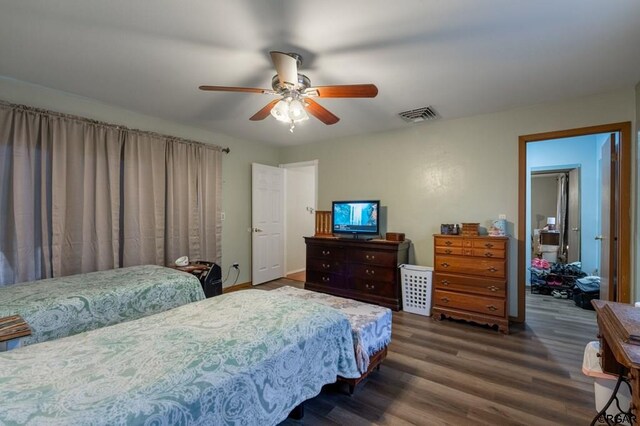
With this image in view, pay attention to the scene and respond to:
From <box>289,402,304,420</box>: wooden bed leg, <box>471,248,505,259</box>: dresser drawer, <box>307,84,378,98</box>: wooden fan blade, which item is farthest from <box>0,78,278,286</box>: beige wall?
<box>471,248,505,259</box>: dresser drawer

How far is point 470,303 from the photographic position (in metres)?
3.09

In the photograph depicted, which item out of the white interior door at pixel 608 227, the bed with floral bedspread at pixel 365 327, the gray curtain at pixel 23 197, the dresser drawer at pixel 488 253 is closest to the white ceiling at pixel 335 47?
the gray curtain at pixel 23 197

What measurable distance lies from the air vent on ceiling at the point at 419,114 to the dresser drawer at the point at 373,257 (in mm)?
1679

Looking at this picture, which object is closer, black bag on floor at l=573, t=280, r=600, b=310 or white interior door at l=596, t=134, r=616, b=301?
white interior door at l=596, t=134, r=616, b=301

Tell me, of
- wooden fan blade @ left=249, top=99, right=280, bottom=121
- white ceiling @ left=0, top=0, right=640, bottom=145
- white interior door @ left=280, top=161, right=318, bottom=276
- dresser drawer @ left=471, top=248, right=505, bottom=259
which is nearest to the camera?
white ceiling @ left=0, top=0, right=640, bottom=145

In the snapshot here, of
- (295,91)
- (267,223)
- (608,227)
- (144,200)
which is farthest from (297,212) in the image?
(608,227)

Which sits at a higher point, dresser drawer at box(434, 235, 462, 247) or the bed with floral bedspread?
dresser drawer at box(434, 235, 462, 247)

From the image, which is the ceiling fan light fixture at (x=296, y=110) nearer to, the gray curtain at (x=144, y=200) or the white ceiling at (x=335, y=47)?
the white ceiling at (x=335, y=47)

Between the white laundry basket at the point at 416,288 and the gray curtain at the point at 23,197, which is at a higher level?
the gray curtain at the point at 23,197

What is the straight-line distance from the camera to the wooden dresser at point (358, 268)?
142 inches

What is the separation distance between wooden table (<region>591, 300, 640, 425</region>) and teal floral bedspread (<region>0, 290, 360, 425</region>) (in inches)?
46.2

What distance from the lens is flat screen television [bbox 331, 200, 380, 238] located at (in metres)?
3.98

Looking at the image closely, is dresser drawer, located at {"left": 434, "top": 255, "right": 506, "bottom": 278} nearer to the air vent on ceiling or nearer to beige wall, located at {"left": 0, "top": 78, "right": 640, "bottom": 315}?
beige wall, located at {"left": 0, "top": 78, "right": 640, "bottom": 315}

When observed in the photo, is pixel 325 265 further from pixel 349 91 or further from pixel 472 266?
pixel 349 91
